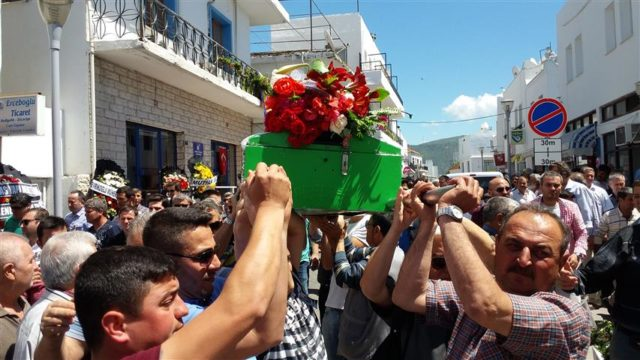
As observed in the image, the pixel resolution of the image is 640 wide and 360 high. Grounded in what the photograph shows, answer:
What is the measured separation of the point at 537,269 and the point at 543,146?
6.29 metres

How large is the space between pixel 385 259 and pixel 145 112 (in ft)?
30.4

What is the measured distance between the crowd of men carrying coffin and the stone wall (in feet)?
21.1

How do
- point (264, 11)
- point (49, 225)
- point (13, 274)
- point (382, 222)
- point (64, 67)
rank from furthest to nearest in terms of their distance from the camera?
1. point (264, 11)
2. point (64, 67)
3. point (49, 225)
4. point (382, 222)
5. point (13, 274)

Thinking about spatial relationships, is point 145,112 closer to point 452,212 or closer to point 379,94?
point 379,94

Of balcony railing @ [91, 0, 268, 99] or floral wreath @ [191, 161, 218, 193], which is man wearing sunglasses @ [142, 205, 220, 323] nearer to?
balcony railing @ [91, 0, 268, 99]

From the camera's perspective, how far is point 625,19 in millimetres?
15398

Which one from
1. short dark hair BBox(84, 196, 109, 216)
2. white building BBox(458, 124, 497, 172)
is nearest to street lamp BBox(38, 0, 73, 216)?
short dark hair BBox(84, 196, 109, 216)

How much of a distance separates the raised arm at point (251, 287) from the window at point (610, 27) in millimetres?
17721

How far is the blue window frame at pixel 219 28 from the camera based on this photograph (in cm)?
1395

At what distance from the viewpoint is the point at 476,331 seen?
224 cm

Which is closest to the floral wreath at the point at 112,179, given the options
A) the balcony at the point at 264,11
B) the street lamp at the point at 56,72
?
the street lamp at the point at 56,72

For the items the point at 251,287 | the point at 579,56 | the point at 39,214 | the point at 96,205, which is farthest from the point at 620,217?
the point at 579,56

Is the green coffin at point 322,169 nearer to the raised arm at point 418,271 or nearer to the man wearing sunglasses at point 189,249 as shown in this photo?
the raised arm at point 418,271

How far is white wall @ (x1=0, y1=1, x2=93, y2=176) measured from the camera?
9453mm
